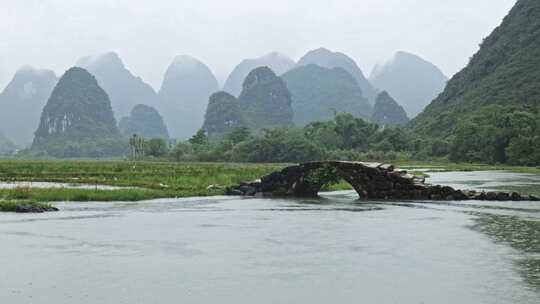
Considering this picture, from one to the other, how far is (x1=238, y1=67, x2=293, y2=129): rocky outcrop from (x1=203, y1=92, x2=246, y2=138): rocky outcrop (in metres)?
7.70

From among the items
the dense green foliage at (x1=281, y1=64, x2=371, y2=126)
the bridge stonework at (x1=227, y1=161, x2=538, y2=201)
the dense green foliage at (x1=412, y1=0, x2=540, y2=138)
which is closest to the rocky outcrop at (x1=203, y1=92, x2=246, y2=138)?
the dense green foliage at (x1=412, y1=0, x2=540, y2=138)

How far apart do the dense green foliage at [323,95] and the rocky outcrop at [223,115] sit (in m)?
42.9

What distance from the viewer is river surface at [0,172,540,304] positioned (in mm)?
9492

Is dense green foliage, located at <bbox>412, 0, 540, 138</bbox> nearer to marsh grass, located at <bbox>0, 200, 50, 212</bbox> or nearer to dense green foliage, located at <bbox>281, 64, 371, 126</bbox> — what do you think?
dense green foliage, located at <bbox>281, 64, 371, 126</bbox>

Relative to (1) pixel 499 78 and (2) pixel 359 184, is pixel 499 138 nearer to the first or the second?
(1) pixel 499 78

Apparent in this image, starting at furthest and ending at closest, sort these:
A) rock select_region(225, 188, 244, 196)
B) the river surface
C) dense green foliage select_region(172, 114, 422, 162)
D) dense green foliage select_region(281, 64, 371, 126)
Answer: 1. dense green foliage select_region(281, 64, 371, 126)
2. dense green foliage select_region(172, 114, 422, 162)
3. rock select_region(225, 188, 244, 196)
4. the river surface

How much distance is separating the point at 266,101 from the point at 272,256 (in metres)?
138

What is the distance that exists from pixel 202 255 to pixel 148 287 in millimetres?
3054

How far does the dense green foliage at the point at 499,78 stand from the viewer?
3350 inches

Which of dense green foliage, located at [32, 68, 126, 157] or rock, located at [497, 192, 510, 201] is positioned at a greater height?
dense green foliage, located at [32, 68, 126, 157]

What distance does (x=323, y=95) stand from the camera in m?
186

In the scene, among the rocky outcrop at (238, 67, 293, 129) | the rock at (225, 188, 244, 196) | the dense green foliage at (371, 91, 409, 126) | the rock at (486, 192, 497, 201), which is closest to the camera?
the rock at (486, 192, 497, 201)

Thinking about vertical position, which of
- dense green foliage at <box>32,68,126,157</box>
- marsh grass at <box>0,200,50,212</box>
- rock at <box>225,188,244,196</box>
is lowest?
marsh grass at <box>0,200,50,212</box>

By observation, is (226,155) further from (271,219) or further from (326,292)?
(326,292)
